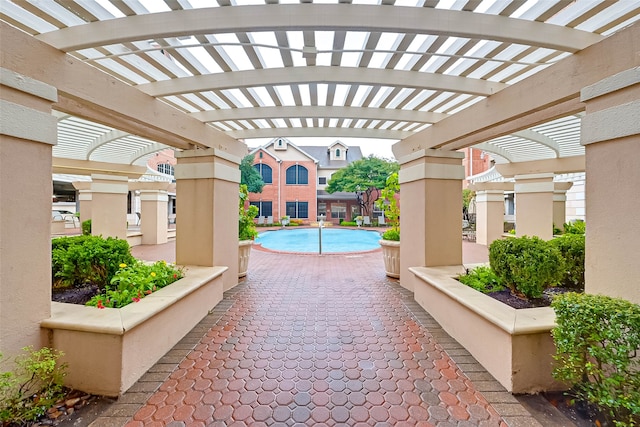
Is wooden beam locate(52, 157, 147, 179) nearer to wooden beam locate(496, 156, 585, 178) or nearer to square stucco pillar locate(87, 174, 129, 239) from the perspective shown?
square stucco pillar locate(87, 174, 129, 239)

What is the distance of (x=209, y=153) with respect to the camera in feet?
17.1

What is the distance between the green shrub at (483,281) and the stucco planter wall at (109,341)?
14.4 feet

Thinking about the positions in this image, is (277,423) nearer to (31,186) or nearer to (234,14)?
(31,186)

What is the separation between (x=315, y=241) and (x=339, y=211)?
1252cm

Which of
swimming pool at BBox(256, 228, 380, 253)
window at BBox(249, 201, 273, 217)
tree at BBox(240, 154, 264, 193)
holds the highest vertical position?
tree at BBox(240, 154, 264, 193)

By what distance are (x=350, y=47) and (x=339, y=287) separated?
4.74 meters

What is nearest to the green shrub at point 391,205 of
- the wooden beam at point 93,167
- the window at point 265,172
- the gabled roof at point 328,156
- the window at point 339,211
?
the wooden beam at point 93,167

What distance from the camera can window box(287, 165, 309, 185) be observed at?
28344mm

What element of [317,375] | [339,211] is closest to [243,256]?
[317,375]

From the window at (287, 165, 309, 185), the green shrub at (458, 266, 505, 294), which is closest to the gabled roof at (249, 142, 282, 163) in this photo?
the window at (287, 165, 309, 185)

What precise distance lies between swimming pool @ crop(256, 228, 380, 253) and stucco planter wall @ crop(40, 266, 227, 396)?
415 inches

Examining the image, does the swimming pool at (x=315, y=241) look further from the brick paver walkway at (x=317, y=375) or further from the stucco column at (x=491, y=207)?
the brick paver walkway at (x=317, y=375)

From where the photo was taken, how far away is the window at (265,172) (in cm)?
2817

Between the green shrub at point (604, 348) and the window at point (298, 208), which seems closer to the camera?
the green shrub at point (604, 348)
